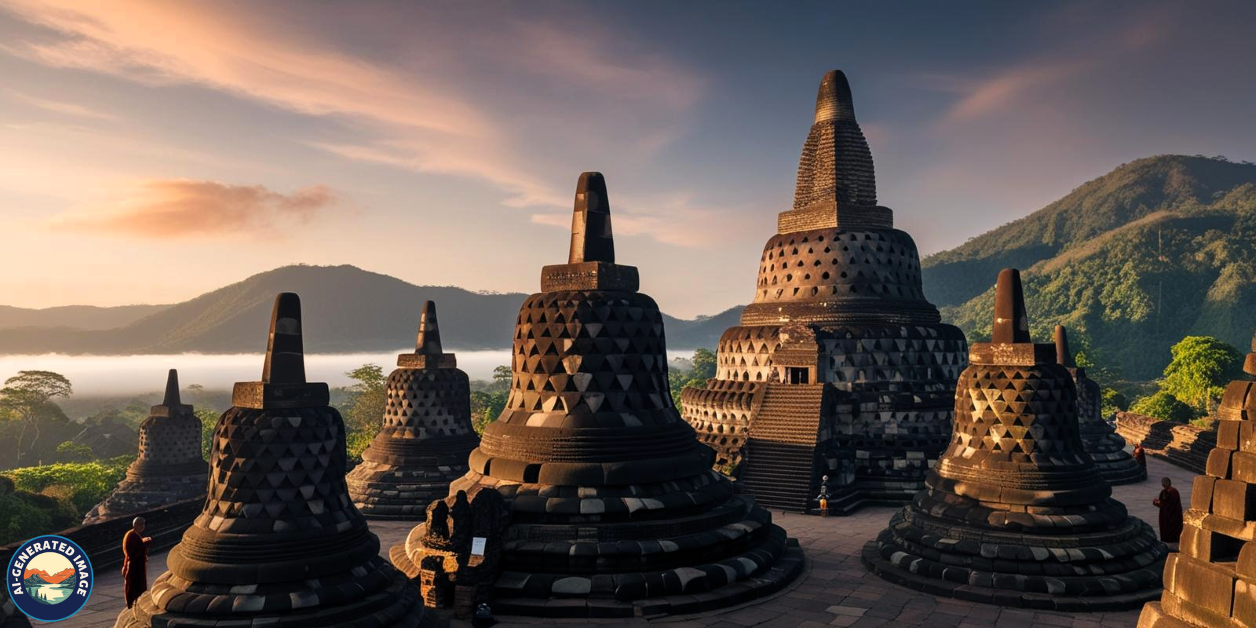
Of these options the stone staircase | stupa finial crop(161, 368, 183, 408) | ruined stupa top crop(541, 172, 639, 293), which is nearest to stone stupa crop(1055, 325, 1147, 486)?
the stone staircase

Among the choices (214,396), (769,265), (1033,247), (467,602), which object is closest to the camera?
(467,602)

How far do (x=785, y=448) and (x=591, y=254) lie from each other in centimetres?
1216

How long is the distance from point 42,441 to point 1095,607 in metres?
92.1

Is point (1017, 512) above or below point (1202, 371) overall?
below

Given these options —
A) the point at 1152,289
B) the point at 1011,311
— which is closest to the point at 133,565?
the point at 1011,311

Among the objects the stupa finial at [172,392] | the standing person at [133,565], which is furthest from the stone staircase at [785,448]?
the stupa finial at [172,392]

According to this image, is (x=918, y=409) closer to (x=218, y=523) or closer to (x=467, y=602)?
(x=467, y=602)

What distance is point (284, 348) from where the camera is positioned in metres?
10.5

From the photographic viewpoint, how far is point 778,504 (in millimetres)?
22453

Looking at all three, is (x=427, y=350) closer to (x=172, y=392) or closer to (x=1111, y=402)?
(x=172, y=392)

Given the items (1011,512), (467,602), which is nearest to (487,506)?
(467,602)

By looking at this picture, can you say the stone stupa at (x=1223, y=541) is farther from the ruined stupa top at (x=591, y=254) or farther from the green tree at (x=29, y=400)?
the green tree at (x=29, y=400)

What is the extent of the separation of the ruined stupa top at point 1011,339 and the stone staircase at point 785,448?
8596 millimetres

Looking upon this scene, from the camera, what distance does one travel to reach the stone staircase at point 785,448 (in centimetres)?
2259
